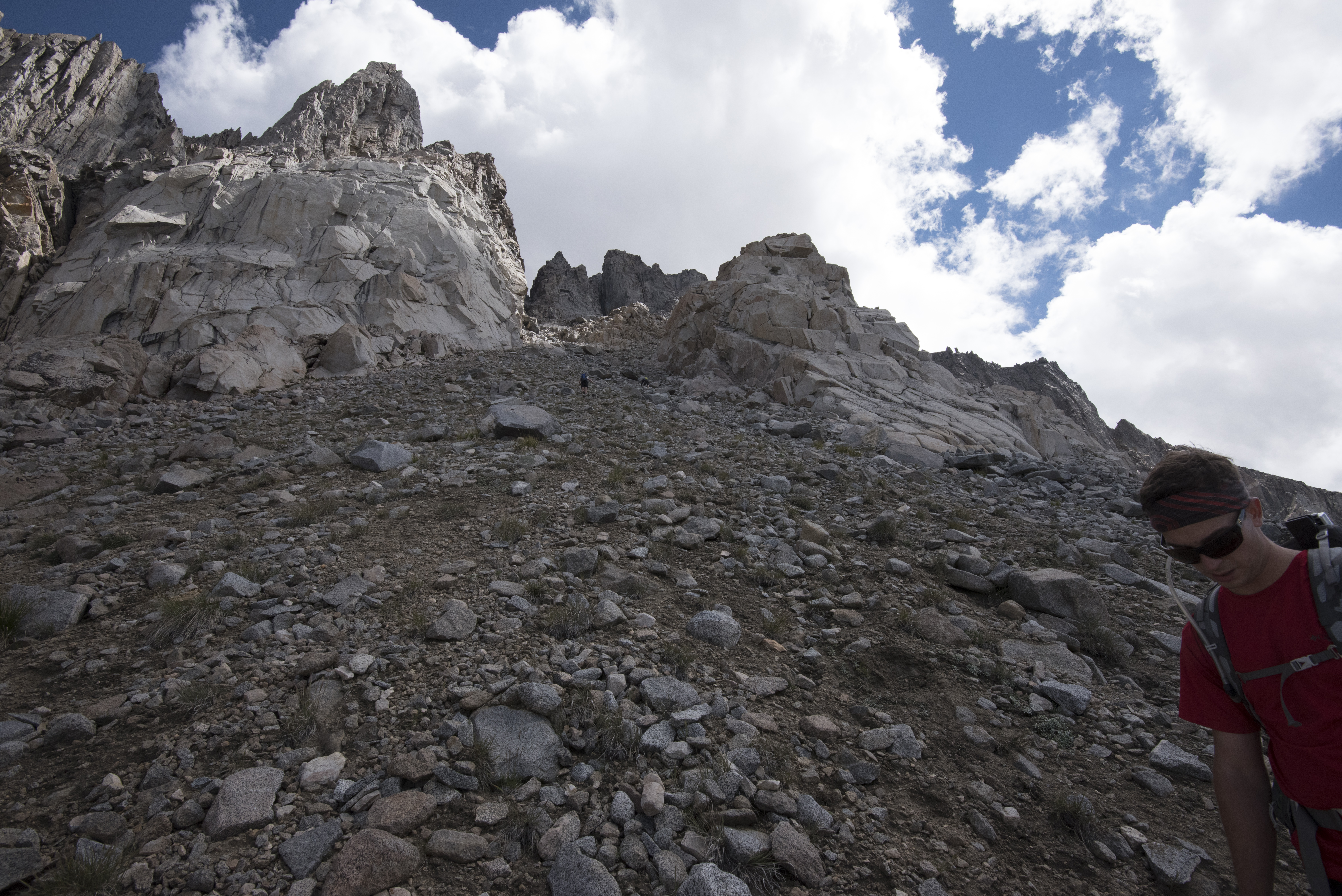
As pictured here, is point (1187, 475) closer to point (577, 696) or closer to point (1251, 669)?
point (1251, 669)

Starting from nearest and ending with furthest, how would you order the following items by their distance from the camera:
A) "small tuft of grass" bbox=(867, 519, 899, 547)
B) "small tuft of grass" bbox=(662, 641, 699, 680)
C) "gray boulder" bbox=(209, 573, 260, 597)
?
1. "small tuft of grass" bbox=(662, 641, 699, 680)
2. "gray boulder" bbox=(209, 573, 260, 597)
3. "small tuft of grass" bbox=(867, 519, 899, 547)

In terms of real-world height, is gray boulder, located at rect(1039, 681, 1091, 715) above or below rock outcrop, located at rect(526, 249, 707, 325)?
below

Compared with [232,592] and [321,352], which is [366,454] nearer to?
[232,592]

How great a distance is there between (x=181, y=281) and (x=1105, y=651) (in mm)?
30140

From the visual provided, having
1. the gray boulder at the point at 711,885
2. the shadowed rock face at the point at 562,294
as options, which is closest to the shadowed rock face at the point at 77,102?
the shadowed rock face at the point at 562,294

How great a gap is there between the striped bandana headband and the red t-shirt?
0.89 ft

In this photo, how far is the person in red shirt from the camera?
2039mm

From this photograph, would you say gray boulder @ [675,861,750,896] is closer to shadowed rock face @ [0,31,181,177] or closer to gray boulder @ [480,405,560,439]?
gray boulder @ [480,405,560,439]

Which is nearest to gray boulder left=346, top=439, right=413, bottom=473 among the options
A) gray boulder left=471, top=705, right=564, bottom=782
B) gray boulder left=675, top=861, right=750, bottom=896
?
gray boulder left=471, top=705, right=564, bottom=782

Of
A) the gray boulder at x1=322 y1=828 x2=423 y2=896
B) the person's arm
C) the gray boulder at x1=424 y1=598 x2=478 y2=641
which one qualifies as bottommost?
the gray boulder at x1=322 y1=828 x2=423 y2=896

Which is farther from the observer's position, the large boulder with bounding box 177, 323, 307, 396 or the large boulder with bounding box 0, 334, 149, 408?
the large boulder with bounding box 177, 323, 307, 396

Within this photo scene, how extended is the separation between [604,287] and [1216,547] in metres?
76.2

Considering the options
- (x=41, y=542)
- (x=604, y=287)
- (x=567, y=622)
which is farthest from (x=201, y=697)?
(x=604, y=287)

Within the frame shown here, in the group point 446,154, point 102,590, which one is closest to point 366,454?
point 102,590
